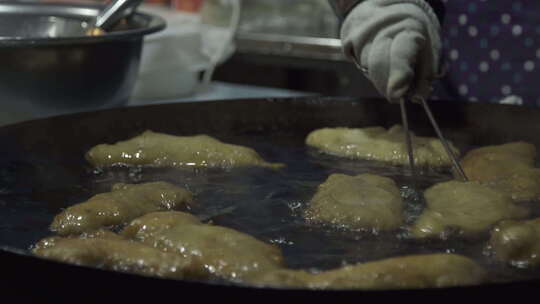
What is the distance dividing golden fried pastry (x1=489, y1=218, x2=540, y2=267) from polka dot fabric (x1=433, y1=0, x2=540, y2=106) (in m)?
1.05

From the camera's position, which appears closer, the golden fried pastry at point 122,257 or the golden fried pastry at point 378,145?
the golden fried pastry at point 122,257

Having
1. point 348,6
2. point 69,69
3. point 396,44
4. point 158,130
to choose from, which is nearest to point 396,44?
point 396,44

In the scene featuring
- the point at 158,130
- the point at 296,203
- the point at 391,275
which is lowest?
the point at 158,130

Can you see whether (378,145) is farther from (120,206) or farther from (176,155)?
(120,206)

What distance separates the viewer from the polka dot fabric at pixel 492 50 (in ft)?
6.86

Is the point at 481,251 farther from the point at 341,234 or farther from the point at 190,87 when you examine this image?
the point at 190,87

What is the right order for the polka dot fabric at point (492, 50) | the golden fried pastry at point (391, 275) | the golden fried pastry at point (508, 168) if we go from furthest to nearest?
the polka dot fabric at point (492, 50)
the golden fried pastry at point (508, 168)
the golden fried pastry at point (391, 275)

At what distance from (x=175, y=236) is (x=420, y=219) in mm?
375

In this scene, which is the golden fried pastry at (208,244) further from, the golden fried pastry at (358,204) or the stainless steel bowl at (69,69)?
the stainless steel bowl at (69,69)

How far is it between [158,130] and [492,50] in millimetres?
939

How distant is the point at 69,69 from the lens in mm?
1729

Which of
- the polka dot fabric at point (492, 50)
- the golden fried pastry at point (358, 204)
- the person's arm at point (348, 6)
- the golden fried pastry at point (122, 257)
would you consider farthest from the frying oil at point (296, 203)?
the polka dot fabric at point (492, 50)

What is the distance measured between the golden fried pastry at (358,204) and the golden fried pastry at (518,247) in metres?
0.17

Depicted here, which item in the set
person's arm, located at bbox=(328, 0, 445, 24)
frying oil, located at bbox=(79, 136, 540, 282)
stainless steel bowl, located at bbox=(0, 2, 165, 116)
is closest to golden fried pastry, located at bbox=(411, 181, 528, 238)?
frying oil, located at bbox=(79, 136, 540, 282)
